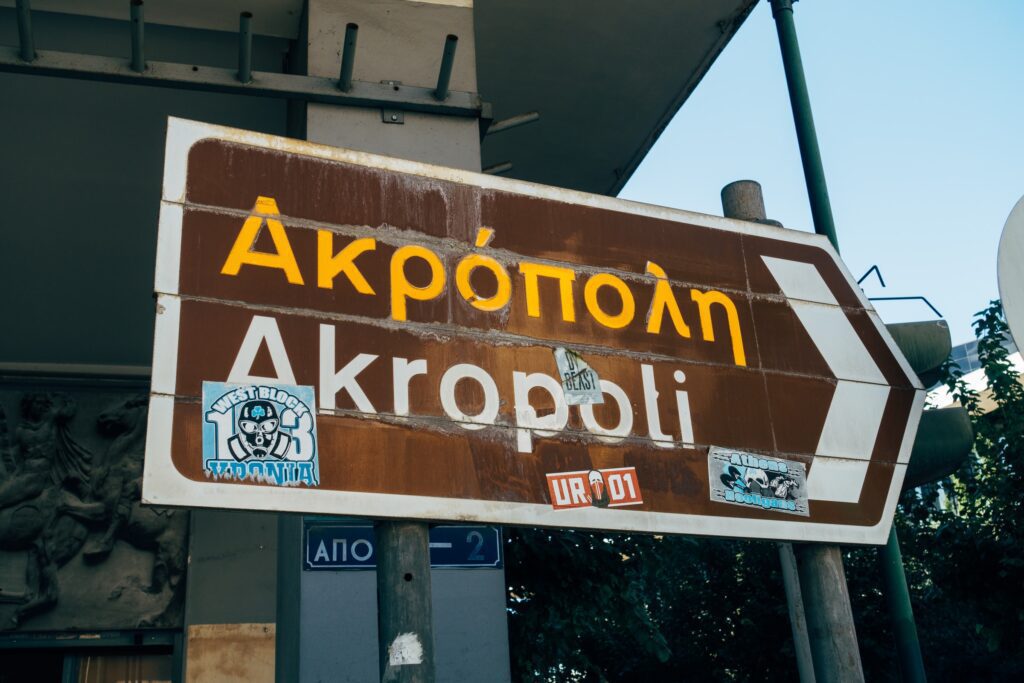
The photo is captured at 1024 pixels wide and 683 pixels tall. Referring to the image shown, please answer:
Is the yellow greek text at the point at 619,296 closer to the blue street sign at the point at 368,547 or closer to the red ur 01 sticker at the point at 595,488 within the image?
the red ur 01 sticker at the point at 595,488

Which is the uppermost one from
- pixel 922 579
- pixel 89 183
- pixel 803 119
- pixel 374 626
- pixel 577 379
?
pixel 89 183

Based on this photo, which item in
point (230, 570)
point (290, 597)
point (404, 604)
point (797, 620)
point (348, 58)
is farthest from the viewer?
point (230, 570)

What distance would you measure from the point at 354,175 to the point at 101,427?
622cm

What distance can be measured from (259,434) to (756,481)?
2149mm

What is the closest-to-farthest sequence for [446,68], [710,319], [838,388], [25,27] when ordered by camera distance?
[710,319] → [838,388] → [25,27] → [446,68]

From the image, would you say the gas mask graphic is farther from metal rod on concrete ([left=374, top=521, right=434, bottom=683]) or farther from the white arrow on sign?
the white arrow on sign

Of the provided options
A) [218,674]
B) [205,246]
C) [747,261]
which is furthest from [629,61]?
[218,674]

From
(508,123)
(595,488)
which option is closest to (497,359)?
(595,488)

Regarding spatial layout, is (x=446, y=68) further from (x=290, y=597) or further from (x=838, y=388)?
(x=290, y=597)

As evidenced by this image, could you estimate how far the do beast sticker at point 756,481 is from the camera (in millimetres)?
4500

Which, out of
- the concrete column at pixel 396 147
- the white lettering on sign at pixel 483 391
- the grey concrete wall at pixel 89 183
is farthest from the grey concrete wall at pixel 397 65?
the white lettering on sign at pixel 483 391

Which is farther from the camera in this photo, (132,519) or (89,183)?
(132,519)

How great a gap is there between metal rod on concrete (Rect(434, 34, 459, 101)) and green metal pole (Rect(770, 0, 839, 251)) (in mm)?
2383

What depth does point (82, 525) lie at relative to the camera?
9281 mm
